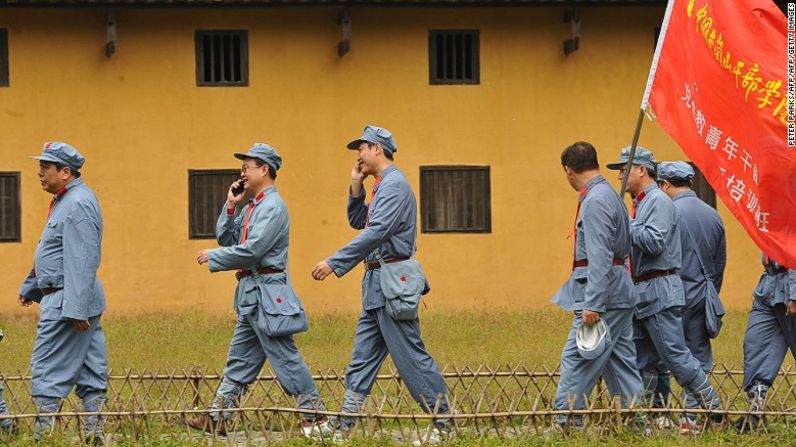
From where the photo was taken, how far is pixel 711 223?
10.9m

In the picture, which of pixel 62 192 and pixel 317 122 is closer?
pixel 62 192

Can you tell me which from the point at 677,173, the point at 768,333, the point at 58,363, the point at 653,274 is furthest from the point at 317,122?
the point at 58,363

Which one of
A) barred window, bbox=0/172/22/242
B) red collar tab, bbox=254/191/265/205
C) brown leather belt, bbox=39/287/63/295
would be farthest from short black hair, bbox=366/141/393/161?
barred window, bbox=0/172/22/242

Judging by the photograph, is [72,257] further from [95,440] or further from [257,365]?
[257,365]

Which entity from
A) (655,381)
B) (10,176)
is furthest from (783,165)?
(10,176)

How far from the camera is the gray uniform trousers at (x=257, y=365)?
9.43 meters

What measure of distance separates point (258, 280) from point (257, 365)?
58 cm

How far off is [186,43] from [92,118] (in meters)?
1.53

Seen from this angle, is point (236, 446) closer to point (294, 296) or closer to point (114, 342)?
point (294, 296)

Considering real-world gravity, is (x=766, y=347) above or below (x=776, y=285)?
below

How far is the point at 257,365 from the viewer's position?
967 centimetres

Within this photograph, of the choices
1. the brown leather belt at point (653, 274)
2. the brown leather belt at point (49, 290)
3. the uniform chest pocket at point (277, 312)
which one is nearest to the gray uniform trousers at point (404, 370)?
the uniform chest pocket at point (277, 312)

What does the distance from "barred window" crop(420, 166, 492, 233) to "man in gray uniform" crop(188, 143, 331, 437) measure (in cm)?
941

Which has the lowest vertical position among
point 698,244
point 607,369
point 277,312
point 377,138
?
point 607,369
